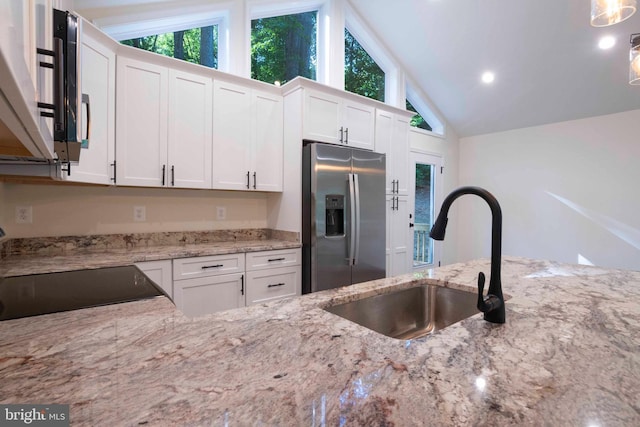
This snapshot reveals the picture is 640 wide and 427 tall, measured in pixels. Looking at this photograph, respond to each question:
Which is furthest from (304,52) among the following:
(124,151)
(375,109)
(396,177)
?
(124,151)

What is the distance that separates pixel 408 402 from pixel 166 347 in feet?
1.70

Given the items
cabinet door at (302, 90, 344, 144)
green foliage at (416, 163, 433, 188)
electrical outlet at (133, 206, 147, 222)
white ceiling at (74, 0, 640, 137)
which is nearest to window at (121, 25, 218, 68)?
white ceiling at (74, 0, 640, 137)

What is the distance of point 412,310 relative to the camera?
1.32 metres

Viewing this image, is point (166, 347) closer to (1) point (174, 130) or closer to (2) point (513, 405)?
(2) point (513, 405)

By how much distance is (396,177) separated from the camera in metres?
3.67

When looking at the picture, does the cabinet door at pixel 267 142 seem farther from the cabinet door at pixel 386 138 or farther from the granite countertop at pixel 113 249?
the cabinet door at pixel 386 138

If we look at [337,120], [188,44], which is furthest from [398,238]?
[188,44]

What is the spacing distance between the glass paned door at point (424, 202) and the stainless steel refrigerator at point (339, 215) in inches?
67.0

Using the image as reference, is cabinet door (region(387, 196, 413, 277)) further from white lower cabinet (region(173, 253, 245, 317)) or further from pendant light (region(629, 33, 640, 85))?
pendant light (region(629, 33, 640, 85))

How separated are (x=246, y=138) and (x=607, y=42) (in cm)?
393

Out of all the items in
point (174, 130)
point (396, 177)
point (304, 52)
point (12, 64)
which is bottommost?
point (12, 64)

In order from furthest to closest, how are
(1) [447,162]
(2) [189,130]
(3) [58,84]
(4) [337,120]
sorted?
(1) [447,162] < (4) [337,120] < (2) [189,130] < (3) [58,84]

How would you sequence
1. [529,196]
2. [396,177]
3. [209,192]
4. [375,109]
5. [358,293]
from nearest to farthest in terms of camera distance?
[358,293] → [209,192] → [375,109] → [396,177] → [529,196]

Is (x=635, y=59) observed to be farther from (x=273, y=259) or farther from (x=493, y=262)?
(x=273, y=259)
